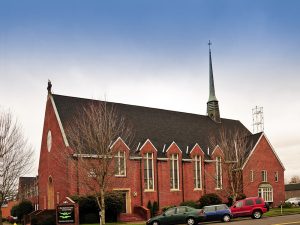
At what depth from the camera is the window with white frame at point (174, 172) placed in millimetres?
50344

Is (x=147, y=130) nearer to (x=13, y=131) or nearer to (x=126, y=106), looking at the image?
(x=126, y=106)

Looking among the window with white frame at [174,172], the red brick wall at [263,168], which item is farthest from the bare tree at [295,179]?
the window with white frame at [174,172]

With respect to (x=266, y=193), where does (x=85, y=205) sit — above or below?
above

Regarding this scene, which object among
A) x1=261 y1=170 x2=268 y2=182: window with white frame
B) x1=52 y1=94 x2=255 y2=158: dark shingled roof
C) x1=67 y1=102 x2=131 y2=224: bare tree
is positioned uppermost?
x1=52 y1=94 x2=255 y2=158: dark shingled roof

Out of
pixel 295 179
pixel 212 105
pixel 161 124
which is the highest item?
pixel 212 105

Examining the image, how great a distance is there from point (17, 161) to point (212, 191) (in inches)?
1024

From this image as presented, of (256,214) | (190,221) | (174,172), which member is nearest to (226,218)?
(256,214)

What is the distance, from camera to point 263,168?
58812mm

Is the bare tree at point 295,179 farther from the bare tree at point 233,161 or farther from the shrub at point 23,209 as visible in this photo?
the shrub at point 23,209

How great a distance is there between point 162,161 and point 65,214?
56.4ft

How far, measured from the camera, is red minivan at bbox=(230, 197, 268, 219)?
35812 mm

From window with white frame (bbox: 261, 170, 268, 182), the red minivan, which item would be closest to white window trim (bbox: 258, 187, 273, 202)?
window with white frame (bbox: 261, 170, 268, 182)

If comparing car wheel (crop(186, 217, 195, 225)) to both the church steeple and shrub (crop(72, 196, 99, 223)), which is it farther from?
the church steeple

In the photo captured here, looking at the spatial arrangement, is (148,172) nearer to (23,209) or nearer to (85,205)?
(85,205)
